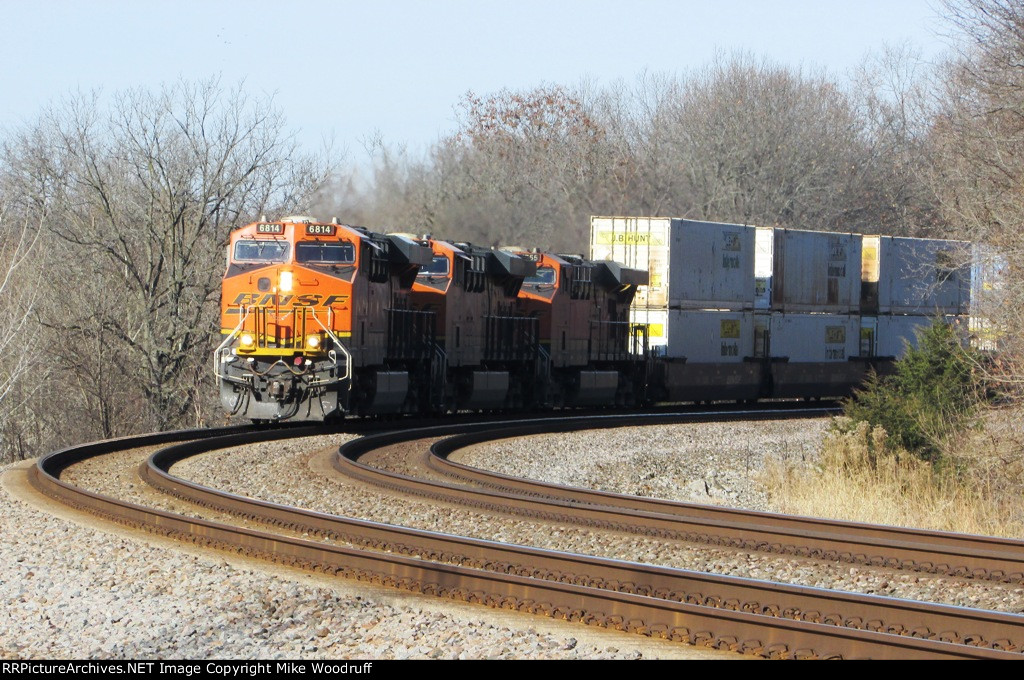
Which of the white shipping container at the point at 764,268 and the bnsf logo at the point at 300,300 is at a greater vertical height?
the white shipping container at the point at 764,268

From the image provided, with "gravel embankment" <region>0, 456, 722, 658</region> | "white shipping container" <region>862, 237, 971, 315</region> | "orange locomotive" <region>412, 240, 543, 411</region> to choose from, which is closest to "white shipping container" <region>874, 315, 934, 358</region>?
"white shipping container" <region>862, 237, 971, 315</region>

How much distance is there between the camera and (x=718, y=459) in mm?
18922

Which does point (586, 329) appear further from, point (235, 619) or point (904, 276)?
point (235, 619)

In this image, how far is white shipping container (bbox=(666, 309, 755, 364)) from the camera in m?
28.9

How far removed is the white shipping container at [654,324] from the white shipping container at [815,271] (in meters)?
3.73

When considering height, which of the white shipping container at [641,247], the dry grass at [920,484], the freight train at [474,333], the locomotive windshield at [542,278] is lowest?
the dry grass at [920,484]

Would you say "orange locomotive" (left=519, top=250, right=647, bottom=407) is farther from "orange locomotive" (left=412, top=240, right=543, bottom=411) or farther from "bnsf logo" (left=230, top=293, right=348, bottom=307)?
"bnsf logo" (left=230, top=293, right=348, bottom=307)

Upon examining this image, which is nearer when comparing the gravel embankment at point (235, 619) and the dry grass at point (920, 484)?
the gravel embankment at point (235, 619)

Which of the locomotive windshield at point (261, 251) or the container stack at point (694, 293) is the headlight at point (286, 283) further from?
the container stack at point (694, 293)

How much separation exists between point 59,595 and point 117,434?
22.8 meters

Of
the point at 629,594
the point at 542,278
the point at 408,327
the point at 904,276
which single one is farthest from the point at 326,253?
the point at 904,276

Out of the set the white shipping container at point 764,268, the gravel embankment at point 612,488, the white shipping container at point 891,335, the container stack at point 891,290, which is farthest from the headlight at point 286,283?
the white shipping container at point 891,335

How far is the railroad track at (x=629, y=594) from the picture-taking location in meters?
6.20
